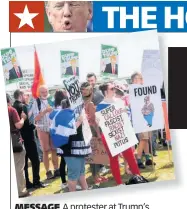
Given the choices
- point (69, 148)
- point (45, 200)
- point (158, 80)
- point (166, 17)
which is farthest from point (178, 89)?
point (45, 200)

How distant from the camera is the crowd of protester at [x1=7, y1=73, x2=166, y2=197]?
5051mm

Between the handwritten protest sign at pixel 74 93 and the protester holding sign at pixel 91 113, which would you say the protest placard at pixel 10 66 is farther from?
the protester holding sign at pixel 91 113

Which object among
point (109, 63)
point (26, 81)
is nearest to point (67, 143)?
point (26, 81)

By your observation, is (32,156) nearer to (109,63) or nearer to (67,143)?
(67,143)

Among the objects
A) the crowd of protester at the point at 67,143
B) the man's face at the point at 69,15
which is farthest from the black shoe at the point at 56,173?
the man's face at the point at 69,15

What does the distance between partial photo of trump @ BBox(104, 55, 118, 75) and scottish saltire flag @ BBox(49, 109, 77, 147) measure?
1.22ft

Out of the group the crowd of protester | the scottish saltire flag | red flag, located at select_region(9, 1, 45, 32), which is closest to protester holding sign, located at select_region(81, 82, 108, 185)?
the crowd of protester

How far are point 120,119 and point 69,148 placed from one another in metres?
0.39

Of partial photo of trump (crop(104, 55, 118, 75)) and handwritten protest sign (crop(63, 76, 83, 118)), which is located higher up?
partial photo of trump (crop(104, 55, 118, 75))

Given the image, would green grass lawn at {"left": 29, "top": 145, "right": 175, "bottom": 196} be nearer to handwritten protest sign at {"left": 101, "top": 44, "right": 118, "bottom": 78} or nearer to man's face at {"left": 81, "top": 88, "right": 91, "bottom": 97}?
man's face at {"left": 81, "top": 88, "right": 91, "bottom": 97}

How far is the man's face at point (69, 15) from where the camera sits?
508 cm

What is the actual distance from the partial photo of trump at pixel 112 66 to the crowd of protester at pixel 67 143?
0.26 feet

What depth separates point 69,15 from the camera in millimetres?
5086

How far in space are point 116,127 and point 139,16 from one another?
2.49ft
